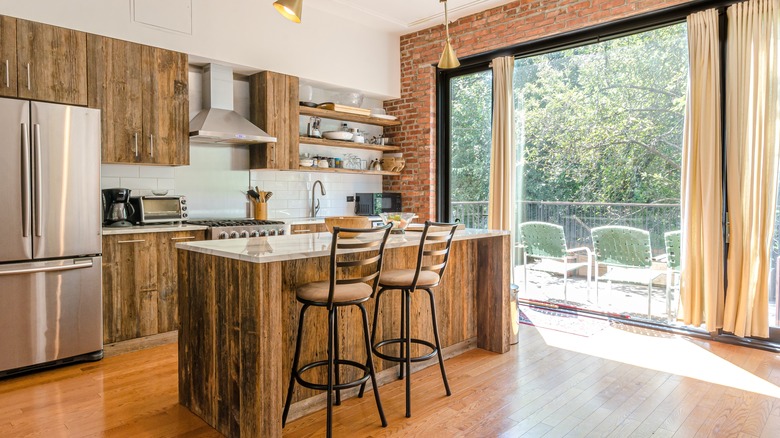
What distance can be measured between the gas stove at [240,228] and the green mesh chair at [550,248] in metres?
2.55

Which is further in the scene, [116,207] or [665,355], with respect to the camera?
[116,207]

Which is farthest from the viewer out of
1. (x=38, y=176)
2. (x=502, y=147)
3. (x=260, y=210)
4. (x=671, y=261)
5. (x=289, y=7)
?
(x=502, y=147)

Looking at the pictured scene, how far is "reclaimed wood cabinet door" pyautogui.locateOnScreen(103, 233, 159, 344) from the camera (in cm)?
369

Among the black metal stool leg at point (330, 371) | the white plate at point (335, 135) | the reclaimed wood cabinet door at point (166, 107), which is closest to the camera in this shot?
the black metal stool leg at point (330, 371)

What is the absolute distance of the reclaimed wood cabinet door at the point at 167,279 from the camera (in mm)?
3941

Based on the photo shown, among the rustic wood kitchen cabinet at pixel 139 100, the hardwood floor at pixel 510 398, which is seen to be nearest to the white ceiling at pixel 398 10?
the rustic wood kitchen cabinet at pixel 139 100

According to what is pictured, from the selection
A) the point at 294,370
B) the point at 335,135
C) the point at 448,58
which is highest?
the point at 448,58

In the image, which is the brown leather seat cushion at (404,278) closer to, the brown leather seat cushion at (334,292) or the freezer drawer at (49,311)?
the brown leather seat cushion at (334,292)

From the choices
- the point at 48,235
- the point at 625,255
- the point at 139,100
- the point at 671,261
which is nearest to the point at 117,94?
the point at 139,100

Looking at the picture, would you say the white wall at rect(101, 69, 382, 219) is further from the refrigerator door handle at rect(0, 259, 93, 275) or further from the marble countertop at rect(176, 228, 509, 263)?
the marble countertop at rect(176, 228, 509, 263)

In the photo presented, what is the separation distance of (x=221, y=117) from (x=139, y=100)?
2.40ft

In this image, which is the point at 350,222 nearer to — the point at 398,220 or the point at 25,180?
the point at 398,220

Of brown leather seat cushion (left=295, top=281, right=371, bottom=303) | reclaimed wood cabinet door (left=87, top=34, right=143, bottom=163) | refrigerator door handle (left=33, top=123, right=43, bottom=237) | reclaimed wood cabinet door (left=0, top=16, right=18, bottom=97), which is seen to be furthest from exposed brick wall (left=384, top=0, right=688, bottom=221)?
reclaimed wood cabinet door (left=0, top=16, right=18, bottom=97)

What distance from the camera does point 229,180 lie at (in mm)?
5016
